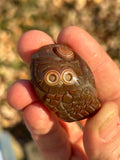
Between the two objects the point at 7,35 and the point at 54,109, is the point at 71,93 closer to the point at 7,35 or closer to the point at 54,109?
the point at 54,109

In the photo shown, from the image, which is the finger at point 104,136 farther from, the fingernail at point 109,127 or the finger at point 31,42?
the finger at point 31,42

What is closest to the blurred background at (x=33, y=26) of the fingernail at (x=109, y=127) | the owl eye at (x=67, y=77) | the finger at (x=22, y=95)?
the finger at (x=22, y=95)

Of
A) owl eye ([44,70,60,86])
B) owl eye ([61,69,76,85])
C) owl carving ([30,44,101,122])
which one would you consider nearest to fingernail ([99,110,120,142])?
owl carving ([30,44,101,122])

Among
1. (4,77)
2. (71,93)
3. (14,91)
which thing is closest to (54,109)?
(71,93)

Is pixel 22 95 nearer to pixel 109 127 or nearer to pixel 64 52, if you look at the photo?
pixel 64 52

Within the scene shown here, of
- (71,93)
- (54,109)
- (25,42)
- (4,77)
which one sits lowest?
(4,77)

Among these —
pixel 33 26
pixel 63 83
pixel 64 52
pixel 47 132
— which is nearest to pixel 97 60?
pixel 64 52

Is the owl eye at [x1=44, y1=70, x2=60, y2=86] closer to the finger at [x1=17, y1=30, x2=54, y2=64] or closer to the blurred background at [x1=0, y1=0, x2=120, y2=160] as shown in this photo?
the finger at [x1=17, y1=30, x2=54, y2=64]
